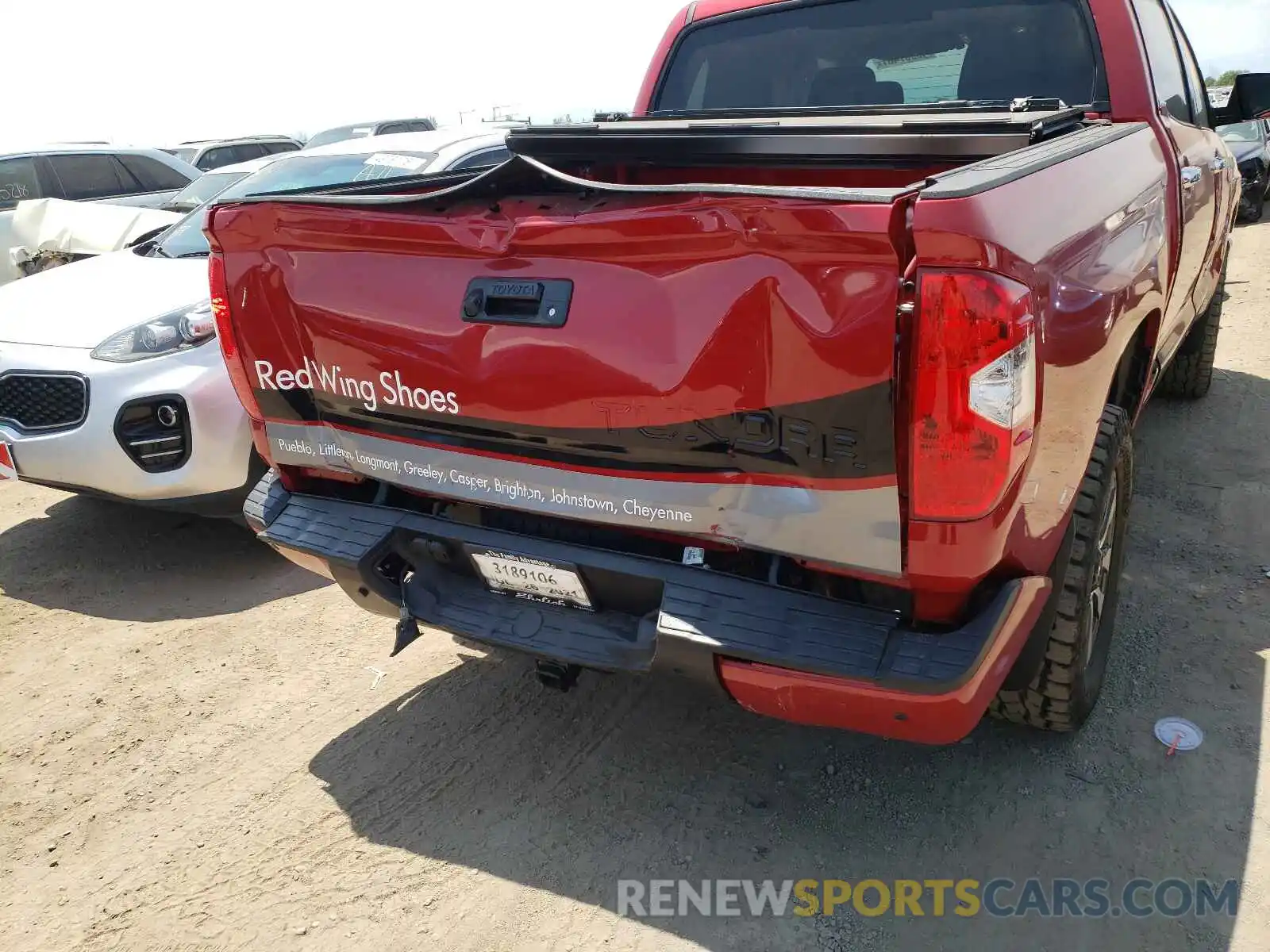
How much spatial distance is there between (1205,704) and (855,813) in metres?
1.17

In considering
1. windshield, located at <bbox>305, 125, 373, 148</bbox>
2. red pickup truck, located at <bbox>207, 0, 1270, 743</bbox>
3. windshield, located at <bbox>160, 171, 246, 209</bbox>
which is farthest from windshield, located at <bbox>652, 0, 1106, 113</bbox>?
windshield, located at <bbox>305, 125, 373, 148</bbox>

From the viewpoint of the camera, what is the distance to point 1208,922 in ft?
7.05

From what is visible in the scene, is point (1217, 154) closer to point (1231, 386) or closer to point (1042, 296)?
point (1231, 386)

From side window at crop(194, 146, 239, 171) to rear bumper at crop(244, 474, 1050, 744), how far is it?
46.5 feet

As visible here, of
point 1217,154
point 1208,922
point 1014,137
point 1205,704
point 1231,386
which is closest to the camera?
point 1208,922

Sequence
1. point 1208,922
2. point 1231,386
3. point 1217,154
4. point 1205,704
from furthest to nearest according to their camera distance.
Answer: point 1231,386 → point 1217,154 → point 1205,704 → point 1208,922

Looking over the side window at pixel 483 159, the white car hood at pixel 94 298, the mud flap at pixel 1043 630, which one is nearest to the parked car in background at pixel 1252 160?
the side window at pixel 483 159

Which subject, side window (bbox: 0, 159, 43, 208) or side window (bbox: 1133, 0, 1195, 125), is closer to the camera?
side window (bbox: 1133, 0, 1195, 125)

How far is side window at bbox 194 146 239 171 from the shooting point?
14734 millimetres

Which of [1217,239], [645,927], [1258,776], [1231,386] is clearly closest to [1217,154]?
[1217,239]

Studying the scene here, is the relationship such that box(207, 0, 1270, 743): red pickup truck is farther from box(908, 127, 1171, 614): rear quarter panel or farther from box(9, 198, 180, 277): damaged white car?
box(9, 198, 180, 277): damaged white car

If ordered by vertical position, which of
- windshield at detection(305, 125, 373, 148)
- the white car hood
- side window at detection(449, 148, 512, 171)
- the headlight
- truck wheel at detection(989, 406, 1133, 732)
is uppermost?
side window at detection(449, 148, 512, 171)

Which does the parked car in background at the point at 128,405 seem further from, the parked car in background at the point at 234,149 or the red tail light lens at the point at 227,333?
the parked car in background at the point at 234,149

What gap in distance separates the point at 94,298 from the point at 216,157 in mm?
12135
